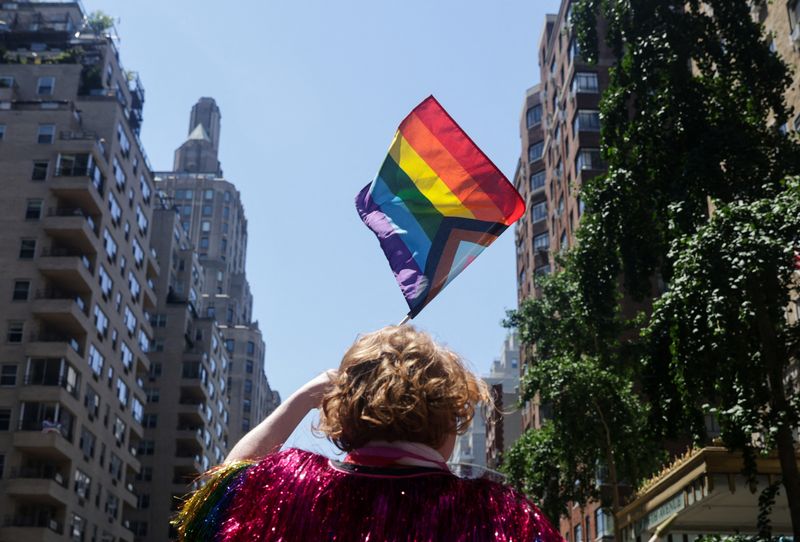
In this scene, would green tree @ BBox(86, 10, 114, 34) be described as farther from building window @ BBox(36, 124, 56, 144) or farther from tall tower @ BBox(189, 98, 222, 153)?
tall tower @ BBox(189, 98, 222, 153)

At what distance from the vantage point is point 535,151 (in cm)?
7625

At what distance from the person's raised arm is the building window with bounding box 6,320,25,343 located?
52.7m

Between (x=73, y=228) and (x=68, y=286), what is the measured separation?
130 inches

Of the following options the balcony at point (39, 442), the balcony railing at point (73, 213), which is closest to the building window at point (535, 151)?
the balcony railing at point (73, 213)

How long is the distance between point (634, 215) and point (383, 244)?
620 inches

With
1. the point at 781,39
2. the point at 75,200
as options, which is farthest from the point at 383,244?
the point at 75,200

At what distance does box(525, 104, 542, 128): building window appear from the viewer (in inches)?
3036

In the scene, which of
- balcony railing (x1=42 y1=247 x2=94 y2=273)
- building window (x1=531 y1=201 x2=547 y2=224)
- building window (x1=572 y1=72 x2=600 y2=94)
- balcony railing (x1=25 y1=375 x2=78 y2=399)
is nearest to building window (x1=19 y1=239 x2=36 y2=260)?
balcony railing (x1=42 y1=247 x2=94 y2=273)

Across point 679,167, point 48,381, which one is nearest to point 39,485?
point 48,381

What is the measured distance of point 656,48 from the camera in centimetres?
2039

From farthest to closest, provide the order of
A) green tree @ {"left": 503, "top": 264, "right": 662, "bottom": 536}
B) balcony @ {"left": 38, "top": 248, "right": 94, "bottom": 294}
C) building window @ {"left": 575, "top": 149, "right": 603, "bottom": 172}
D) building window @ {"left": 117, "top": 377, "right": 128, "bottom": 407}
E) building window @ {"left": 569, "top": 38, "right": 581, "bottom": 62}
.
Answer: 1. building window @ {"left": 569, "top": 38, "right": 581, "bottom": 62}
2. building window @ {"left": 117, "top": 377, "right": 128, "bottom": 407}
3. building window @ {"left": 575, "top": 149, "right": 603, "bottom": 172}
4. balcony @ {"left": 38, "top": 248, "right": 94, "bottom": 294}
5. green tree @ {"left": 503, "top": 264, "right": 662, "bottom": 536}

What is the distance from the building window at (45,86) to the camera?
62188 millimetres

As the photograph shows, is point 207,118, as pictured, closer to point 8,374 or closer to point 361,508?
point 8,374

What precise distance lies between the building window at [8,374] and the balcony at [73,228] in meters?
7.37
